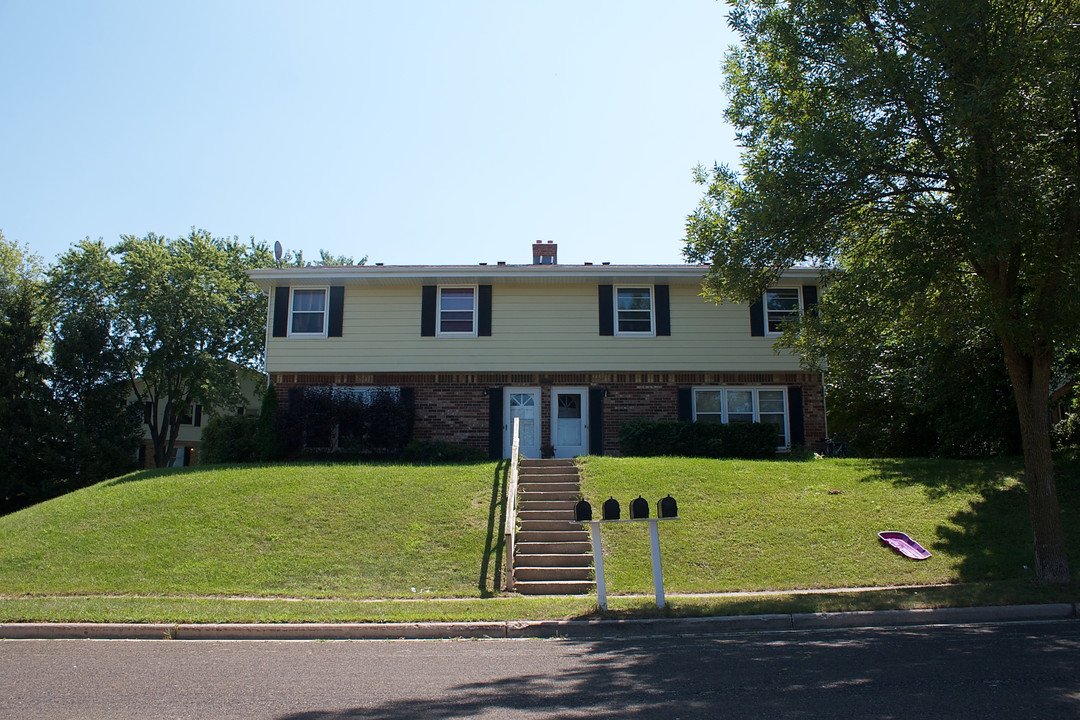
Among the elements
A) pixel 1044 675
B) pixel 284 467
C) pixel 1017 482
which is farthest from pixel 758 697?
pixel 284 467

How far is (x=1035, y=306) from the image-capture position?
10406mm

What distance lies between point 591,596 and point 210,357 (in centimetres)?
2546

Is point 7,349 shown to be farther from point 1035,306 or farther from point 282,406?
point 1035,306

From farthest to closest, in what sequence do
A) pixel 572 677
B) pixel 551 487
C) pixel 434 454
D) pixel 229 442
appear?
pixel 229 442
pixel 434 454
pixel 551 487
pixel 572 677

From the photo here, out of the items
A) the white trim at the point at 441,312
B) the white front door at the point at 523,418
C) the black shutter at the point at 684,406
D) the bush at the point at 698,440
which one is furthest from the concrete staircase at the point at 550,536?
the white trim at the point at 441,312

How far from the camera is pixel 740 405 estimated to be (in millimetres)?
21016

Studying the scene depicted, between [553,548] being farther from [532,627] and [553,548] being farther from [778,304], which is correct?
[778,304]

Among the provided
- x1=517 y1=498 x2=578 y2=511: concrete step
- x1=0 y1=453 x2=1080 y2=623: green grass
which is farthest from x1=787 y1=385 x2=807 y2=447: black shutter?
x1=517 y1=498 x2=578 y2=511: concrete step

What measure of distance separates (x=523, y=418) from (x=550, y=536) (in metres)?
7.31

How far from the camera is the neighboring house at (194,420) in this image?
116ft

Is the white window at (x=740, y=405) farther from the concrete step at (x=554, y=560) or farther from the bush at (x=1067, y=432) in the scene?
the concrete step at (x=554, y=560)

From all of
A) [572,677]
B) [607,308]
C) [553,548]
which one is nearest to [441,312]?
[607,308]

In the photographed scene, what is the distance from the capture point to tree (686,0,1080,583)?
9898 millimetres

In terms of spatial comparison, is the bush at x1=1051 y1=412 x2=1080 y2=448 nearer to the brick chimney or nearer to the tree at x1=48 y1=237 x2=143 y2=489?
the brick chimney
